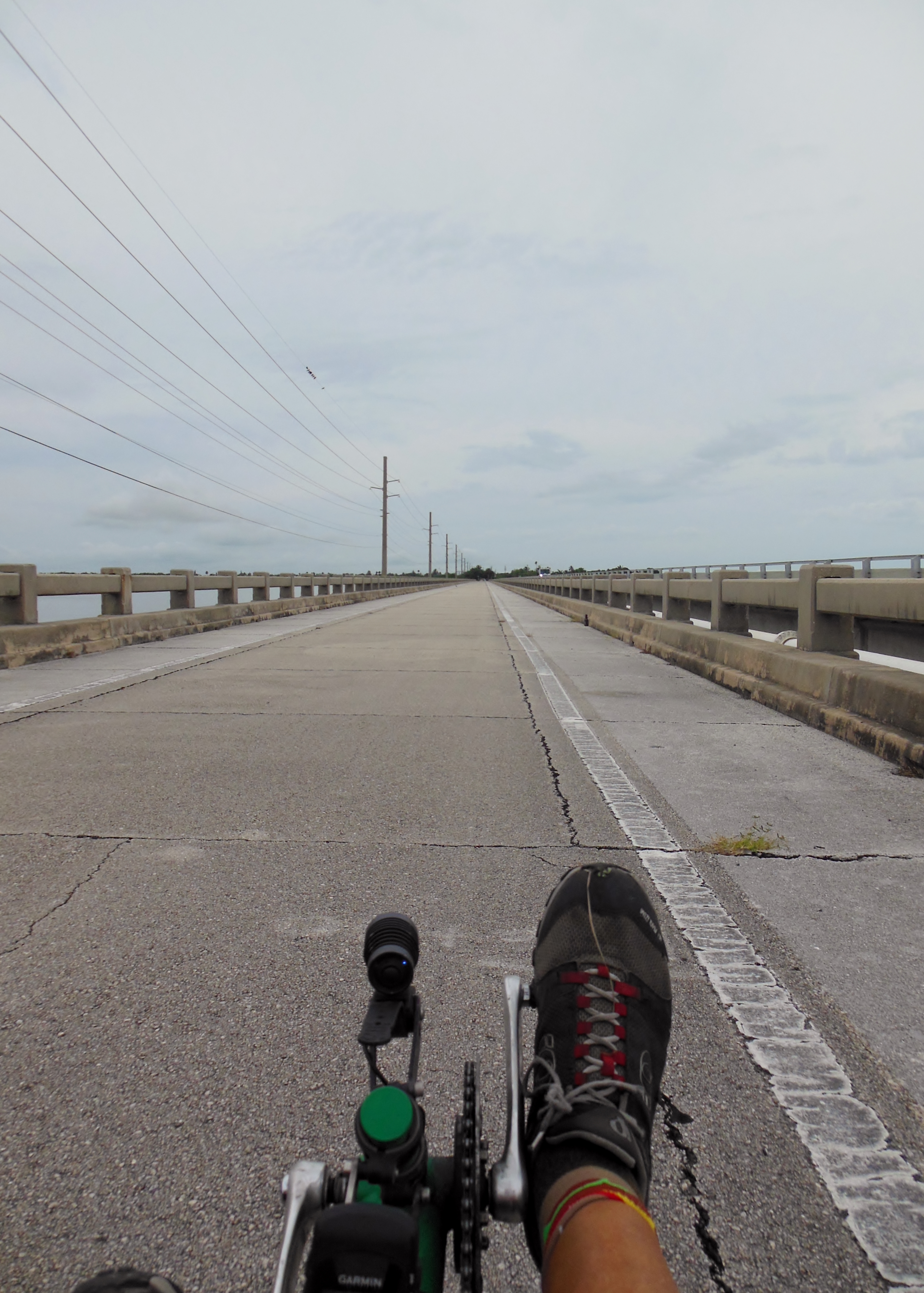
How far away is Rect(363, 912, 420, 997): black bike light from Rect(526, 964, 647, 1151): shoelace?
1.80ft

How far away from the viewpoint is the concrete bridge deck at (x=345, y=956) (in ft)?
5.90

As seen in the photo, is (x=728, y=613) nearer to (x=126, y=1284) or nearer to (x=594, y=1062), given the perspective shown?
(x=594, y=1062)

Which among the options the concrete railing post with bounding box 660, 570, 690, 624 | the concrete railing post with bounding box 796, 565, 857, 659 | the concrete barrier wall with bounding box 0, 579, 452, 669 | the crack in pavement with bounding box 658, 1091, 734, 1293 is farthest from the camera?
the concrete railing post with bounding box 660, 570, 690, 624

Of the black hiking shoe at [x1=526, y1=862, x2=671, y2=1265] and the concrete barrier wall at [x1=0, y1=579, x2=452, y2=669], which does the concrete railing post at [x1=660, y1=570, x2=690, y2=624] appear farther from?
the black hiking shoe at [x1=526, y1=862, x2=671, y2=1265]

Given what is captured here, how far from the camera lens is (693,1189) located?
74.2 inches

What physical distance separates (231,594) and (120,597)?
21.8ft

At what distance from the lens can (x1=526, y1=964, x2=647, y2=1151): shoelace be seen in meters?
1.87

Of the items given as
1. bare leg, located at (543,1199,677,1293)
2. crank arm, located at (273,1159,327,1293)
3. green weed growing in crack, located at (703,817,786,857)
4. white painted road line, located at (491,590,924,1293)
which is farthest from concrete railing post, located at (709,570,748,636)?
crank arm, located at (273,1159,327,1293)

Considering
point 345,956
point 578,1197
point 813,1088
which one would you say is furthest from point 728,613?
point 578,1197

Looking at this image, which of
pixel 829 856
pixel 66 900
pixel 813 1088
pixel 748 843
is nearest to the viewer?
pixel 813 1088

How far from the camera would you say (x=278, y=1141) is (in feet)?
6.57

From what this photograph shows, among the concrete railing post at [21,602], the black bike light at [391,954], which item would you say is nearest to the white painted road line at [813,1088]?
the black bike light at [391,954]

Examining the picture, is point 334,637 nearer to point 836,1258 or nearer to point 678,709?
point 678,709

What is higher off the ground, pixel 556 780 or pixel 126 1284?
pixel 126 1284
